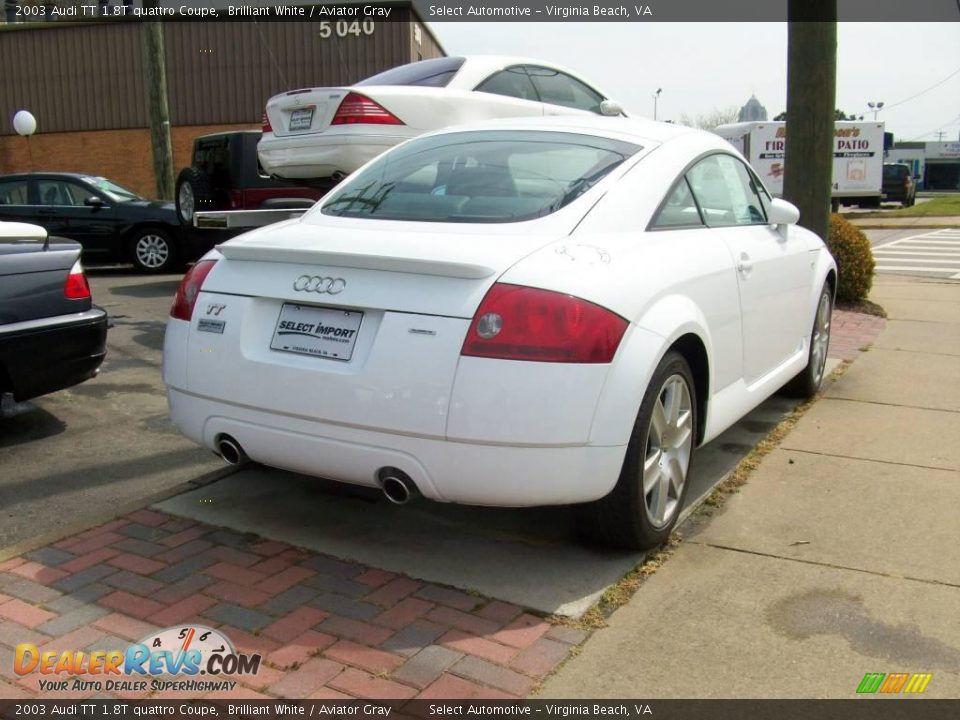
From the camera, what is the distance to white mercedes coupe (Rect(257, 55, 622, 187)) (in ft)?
22.0

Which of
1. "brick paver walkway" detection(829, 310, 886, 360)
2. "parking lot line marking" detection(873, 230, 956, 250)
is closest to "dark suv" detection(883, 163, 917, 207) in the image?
"parking lot line marking" detection(873, 230, 956, 250)

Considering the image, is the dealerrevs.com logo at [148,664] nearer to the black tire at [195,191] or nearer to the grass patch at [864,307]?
the black tire at [195,191]

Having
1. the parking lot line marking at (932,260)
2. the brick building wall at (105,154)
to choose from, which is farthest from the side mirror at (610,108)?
the brick building wall at (105,154)

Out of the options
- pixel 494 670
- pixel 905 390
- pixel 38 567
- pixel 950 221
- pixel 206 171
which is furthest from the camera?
pixel 950 221

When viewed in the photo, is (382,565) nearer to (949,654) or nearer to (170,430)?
(949,654)

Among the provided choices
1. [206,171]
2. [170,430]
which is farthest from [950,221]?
[170,430]

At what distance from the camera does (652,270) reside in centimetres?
350

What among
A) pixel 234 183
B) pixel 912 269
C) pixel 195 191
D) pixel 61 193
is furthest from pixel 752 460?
pixel 912 269

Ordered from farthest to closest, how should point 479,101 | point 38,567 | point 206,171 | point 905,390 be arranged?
point 206,171, point 479,101, point 905,390, point 38,567

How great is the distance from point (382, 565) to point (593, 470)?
90cm

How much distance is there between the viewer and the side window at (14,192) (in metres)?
12.3

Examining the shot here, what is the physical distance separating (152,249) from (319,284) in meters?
9.56

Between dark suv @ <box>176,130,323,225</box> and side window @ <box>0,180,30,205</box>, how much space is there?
3.56m

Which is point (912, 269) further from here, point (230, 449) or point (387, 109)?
point (230, 449)
